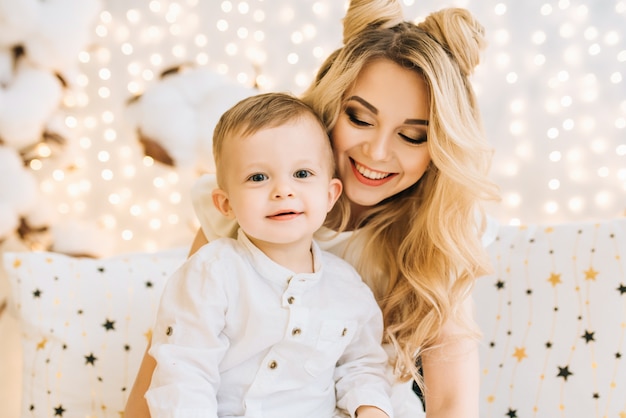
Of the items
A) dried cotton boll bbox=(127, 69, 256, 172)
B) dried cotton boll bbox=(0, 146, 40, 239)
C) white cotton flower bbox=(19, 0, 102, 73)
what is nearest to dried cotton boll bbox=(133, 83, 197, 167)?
dried cotton boll bbox=(127, 69, 256, 172)

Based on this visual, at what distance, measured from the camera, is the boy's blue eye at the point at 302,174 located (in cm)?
109

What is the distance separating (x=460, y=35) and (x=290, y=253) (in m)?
0.56

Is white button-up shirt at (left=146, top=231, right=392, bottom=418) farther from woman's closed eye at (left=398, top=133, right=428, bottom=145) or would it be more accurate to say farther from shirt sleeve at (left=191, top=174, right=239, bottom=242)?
woman's closed eye at (left=398, top=133, right=428, bottom=145)

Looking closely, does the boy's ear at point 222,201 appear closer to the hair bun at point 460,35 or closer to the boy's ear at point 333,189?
the boy's ear at point 333,189

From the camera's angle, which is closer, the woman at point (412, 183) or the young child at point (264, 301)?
the young child at point (264, 301)

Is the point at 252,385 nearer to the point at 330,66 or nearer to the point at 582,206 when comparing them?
the point at 330,66

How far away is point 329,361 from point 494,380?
0.62 m

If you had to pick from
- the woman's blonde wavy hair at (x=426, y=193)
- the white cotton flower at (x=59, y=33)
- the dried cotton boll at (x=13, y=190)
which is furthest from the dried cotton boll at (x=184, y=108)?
the woman's blonde wavy hair at (x=426, y=193)

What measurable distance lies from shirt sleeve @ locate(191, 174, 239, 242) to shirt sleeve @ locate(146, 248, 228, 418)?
9.6 inches

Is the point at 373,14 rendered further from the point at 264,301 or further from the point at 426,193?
the point at 264,301

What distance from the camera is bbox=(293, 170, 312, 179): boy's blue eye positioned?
3.58ft

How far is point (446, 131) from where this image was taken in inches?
46.3

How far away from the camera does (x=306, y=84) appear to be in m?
2.11

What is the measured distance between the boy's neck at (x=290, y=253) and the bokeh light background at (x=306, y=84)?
1.04m
